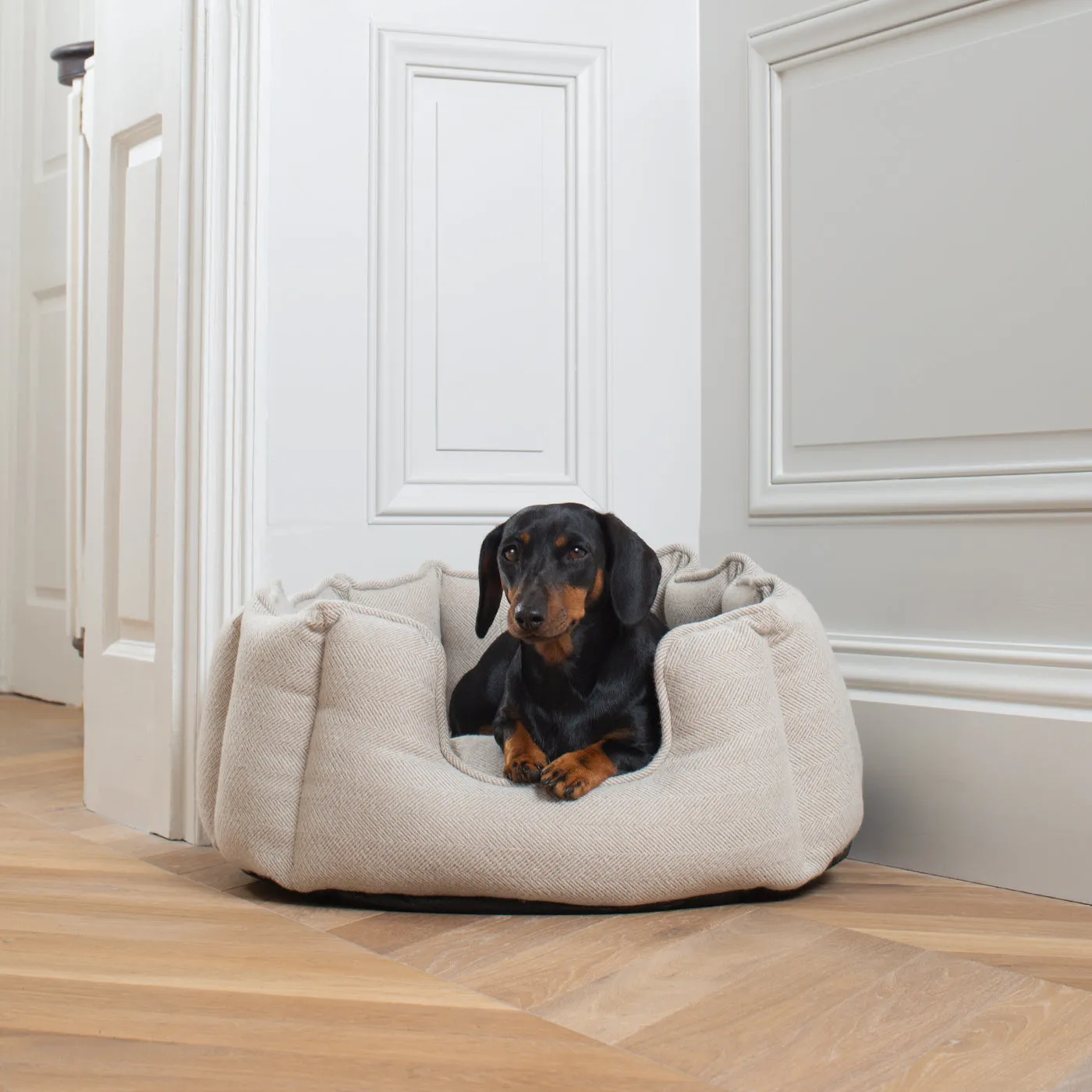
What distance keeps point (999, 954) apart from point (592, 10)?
1.71 metres

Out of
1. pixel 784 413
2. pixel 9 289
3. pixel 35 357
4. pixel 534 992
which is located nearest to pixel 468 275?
pixel 784 413

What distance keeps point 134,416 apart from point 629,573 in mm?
930

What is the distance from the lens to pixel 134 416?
203 cm

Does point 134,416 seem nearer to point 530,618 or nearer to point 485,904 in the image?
point 530,618

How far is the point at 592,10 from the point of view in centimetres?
217

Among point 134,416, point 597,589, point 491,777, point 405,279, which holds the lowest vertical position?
point 491,777

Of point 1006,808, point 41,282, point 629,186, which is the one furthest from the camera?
point 41,282

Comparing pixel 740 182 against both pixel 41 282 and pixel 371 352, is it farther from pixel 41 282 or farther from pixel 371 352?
pixel 41 282

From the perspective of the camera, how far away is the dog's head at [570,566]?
1605mm

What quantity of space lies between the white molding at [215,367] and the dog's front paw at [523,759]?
530 mm

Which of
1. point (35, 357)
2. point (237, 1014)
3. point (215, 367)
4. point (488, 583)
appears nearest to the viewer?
point (237, 1014)

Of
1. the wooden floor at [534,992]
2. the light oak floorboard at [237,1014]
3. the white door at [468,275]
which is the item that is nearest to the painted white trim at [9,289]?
the white door at [468,275]

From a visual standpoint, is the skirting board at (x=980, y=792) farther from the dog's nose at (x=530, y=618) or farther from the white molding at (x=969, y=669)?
the dog's nose at (x=530, y=618)

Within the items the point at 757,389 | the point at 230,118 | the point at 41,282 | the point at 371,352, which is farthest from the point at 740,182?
the point at 41,282
